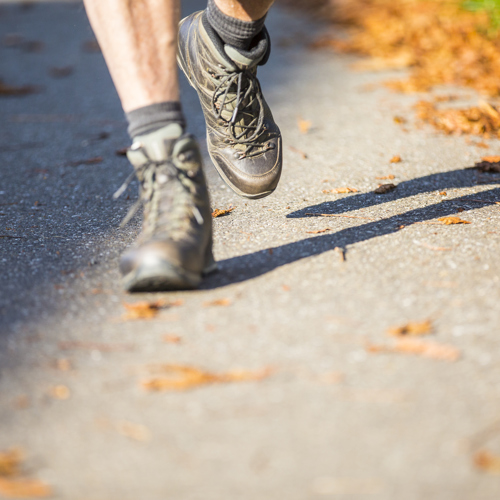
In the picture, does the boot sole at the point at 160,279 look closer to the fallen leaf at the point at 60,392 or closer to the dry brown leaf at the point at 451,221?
the fallen leaf at the point at 60,392

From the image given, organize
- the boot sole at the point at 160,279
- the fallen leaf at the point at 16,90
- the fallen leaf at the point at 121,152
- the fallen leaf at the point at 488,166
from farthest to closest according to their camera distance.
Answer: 1. the fallen leaf at the point at 16,90
2. the fallen leaf at the point at 121,152
3. the fallen leaf at the point at 488,166
4. the boot sole at the point at 160,279

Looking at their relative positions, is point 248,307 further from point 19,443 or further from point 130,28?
point 130,28

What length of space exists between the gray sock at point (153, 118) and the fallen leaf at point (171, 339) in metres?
0.47

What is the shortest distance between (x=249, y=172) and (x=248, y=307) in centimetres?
54

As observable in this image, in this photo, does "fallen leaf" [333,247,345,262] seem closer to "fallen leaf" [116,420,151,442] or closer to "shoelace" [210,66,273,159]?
"shoelace" [210,66,273,159]

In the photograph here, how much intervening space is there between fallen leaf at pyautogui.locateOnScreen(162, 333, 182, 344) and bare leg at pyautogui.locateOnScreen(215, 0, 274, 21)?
926mm

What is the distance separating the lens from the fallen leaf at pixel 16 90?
11.1 ft

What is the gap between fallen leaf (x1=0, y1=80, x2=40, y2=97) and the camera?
11.1 ft

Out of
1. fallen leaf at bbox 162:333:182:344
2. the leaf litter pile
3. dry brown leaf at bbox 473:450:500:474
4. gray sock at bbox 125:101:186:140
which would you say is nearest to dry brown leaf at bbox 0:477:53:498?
fallen leaf at bbox 162:333:182:344

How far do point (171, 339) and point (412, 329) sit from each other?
467 mm

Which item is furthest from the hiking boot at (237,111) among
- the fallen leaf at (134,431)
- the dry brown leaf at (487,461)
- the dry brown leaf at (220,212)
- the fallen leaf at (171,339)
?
the dry brown leaf at (487,461)

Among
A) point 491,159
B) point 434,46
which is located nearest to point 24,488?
point 491,159

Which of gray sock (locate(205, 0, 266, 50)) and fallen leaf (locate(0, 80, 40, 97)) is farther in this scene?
fallen leaf (locate(0, 80, 40, 97))

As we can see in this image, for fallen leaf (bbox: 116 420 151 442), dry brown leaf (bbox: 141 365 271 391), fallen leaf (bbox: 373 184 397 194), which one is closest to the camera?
fallen leaf (bbox: 116 420 151 442)
